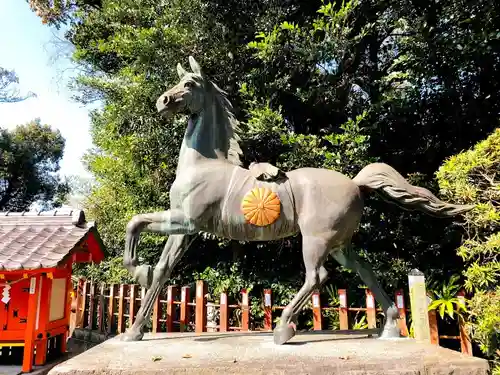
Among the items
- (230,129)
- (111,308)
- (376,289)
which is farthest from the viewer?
(111,308)

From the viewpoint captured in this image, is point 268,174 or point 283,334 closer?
point 283,334

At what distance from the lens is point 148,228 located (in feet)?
12.0

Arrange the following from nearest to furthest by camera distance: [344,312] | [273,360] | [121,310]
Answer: [273,360] → [344,312] → [121,310]

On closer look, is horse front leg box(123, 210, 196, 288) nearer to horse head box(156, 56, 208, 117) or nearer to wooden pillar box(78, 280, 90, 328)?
horse head box(156, 56, 208, 117)

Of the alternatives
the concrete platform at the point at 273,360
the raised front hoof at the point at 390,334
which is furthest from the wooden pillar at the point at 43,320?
the raised front hoof at the point at 390,334

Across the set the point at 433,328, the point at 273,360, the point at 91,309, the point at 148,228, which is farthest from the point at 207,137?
the point at 91,309

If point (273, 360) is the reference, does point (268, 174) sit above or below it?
above

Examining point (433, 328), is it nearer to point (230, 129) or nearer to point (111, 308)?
point (230, 129)

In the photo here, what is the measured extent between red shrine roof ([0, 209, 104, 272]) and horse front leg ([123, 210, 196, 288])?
3228 mm

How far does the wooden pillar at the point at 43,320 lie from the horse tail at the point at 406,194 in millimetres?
5955

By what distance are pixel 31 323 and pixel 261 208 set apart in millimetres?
5447

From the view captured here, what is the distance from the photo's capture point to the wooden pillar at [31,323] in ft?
21.4

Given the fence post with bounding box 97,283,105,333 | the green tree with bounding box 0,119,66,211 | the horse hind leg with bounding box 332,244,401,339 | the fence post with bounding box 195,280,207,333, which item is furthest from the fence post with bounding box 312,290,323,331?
the green tree with bounding box 0,119,66,211

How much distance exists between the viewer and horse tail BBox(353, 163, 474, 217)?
3621mm
